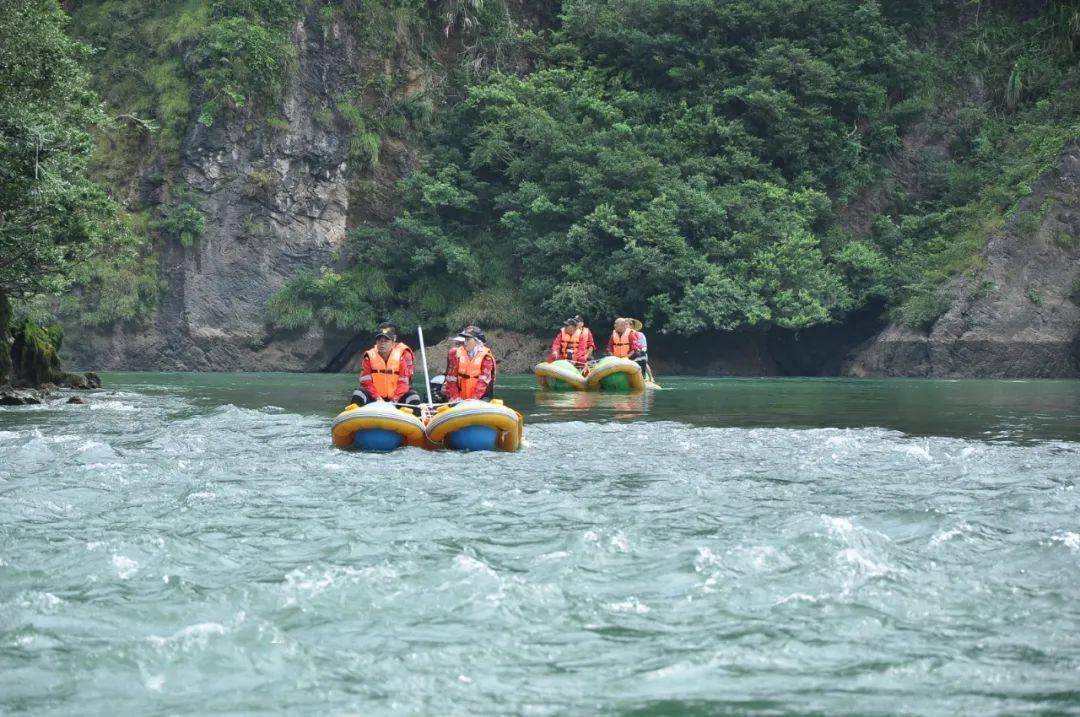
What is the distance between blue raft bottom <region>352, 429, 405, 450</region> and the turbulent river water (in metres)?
0.58

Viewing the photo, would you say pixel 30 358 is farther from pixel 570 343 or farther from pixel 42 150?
pixel 570 343

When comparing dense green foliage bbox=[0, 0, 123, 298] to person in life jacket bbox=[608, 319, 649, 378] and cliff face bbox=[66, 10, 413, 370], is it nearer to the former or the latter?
person in life jacket bbox=[608, 319, 649, 378]

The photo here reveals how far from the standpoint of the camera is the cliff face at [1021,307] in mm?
31719

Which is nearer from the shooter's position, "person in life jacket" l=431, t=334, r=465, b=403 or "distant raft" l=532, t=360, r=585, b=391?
"person in life jacket" l=431, t=334, r=465, b=403

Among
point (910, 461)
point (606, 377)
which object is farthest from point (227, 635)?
point (606, 377)

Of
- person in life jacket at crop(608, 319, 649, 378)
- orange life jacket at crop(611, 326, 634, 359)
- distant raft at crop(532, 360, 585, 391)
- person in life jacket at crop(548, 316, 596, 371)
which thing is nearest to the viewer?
distant raft at crop(532, 360, 585, 391)

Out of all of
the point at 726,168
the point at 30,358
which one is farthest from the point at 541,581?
the point at 726,168

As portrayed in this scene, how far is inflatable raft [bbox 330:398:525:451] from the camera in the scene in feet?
39.9

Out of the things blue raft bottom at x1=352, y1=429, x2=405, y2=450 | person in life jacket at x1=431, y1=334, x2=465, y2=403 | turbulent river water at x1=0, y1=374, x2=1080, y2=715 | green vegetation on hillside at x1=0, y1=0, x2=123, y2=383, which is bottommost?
turbulent river water at x1=0, y1=374, x2=1080, y2=715

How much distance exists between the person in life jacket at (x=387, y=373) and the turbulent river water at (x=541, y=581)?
1643 mm

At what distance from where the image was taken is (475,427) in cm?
1226

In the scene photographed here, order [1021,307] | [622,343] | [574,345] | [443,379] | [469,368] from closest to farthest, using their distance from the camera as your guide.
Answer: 1. [469,368]
2. [443,379]
3. [622,343]
4. [574,345]
5. [1021,307]

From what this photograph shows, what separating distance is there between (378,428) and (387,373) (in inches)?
52.7

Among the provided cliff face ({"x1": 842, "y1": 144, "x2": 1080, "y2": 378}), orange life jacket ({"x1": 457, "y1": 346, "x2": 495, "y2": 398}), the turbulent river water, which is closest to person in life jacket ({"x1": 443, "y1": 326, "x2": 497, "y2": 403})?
orange life jacket ({"x1": 457, "y1": 346, "x2": 495, "y2": 398})
